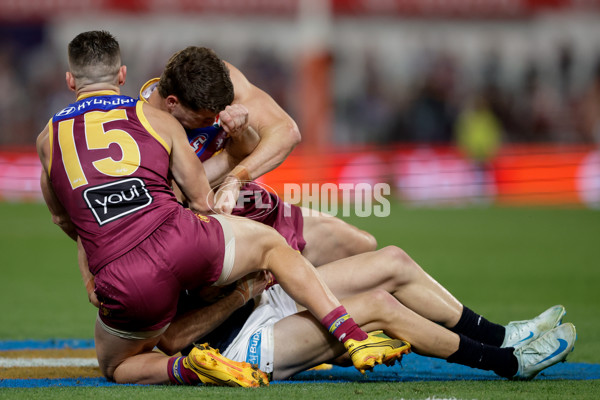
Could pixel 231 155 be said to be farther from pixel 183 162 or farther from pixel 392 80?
pixel 392 80

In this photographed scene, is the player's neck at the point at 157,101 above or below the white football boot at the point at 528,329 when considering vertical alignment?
above

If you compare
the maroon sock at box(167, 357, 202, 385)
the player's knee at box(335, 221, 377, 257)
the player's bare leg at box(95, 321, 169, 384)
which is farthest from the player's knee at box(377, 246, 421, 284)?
the player's bare leg at box(95, 321, 169, 384)

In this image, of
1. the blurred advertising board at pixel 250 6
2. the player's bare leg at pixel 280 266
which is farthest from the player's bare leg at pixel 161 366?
the blurred advertising board at pixel 250 6

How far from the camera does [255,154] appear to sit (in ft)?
17.7

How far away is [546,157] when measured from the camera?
17625 millimetres

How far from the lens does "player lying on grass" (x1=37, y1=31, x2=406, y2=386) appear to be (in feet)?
13.6

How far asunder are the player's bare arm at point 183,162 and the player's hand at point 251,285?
43cm

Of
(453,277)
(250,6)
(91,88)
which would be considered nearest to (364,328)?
(91,88)

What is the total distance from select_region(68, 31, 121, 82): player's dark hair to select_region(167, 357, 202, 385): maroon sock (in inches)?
60.9

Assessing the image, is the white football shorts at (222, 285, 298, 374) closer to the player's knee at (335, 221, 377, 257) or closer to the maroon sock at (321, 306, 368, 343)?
the maroon sock at (321, 306, 368, 343)

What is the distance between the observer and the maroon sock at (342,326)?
426 centimetres

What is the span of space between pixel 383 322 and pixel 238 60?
1667 cm

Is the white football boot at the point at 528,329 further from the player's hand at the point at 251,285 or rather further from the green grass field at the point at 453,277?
the player's hand at the point at 251,285

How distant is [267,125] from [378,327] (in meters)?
1.74
